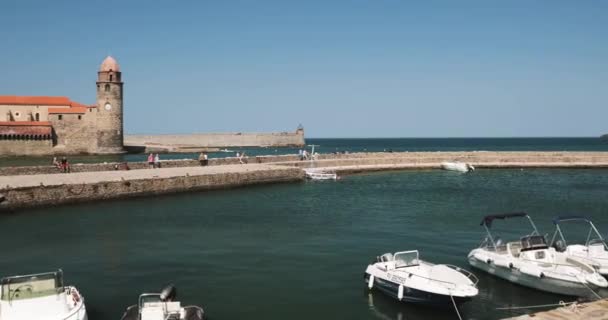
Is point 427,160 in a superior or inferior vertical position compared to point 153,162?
inferior

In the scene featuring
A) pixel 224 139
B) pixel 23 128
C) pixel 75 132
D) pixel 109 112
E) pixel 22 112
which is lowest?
pixel 224 139

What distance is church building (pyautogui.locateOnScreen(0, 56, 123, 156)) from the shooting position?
8219 cm

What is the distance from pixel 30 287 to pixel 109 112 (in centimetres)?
7813

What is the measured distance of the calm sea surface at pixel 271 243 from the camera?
1391cm

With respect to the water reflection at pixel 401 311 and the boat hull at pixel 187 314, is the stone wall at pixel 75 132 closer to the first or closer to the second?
the boat hull at pixel 187 314

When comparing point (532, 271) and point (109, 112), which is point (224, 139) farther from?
point (532, 271)

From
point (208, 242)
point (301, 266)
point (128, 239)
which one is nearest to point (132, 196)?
point (128, 239)

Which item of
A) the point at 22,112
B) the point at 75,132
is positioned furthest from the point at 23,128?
the point at 22,112

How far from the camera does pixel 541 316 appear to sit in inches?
428

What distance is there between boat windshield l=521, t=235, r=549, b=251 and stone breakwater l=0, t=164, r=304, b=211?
934 inches

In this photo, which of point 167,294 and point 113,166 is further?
point 113,166

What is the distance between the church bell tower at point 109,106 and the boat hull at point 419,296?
78019 millimetres

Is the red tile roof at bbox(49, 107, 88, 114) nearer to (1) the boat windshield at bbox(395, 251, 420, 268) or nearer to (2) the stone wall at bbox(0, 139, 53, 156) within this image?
(2) the stone wall at bbox(0, 139, 53, 156)

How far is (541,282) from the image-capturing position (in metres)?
14.7
